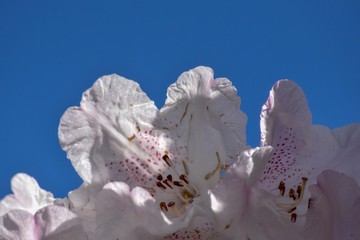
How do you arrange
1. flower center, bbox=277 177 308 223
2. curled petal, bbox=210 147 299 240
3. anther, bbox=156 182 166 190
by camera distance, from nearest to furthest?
curled petal, bbox=210 147 299 240
flower center, bbox=277 177 308 223
anther, bbox=156 182 166 190

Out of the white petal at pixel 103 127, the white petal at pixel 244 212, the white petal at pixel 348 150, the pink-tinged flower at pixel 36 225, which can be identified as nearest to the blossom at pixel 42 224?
the pink-tinged flower at pixel 36 225

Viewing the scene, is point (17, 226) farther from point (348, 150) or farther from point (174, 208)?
point (348, 150)

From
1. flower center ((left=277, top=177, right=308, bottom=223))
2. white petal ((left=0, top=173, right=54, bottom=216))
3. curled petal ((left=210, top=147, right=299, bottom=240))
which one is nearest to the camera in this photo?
curled petal ((left=210, top=147, right=299, bottom=240))

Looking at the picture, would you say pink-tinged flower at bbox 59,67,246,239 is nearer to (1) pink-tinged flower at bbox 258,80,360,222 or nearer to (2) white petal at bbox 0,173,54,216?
(1) pink-tinged flower at bbox 258,80,360,222

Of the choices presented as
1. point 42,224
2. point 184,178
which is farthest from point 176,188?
point 42,224

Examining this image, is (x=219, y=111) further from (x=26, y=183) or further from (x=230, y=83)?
(x=26, y=183)

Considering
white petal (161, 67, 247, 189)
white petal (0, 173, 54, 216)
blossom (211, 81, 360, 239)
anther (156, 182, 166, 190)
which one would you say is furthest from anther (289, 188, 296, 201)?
white petal (0, 173, 54, 216)

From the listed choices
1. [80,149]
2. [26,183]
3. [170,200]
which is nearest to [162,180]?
[170,200]
